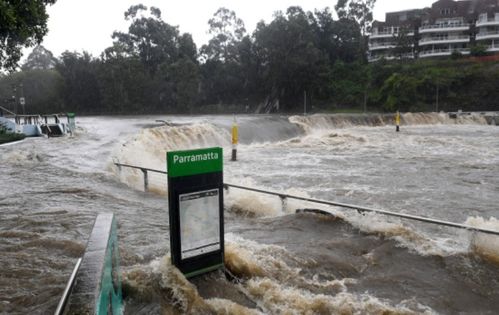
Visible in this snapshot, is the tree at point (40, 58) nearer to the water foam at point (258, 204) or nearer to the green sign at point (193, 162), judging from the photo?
the water foam at point (258, 204)

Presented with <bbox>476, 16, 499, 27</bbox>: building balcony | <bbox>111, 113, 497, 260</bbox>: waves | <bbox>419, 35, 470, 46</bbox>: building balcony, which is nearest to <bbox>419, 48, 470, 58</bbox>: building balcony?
<bbox>419, 35, 470, 46</bbox>: building balcony

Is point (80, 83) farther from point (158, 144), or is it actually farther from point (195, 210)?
point (195, 210)

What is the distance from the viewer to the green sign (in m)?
4.36

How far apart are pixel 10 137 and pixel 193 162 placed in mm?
22617

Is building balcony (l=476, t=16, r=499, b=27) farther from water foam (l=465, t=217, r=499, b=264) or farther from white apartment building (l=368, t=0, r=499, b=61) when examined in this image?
water foam (l=465, t=217, r=499, b=264)

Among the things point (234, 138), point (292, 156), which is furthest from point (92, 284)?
point (292, 156)

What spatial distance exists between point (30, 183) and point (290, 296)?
9.32m

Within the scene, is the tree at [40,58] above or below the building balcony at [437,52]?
above

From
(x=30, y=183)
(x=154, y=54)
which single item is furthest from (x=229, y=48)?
(x=30, y=183)

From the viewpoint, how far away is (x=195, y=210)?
15.0 feet

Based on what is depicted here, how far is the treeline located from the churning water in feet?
154

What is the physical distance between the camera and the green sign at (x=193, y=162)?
4.36 m

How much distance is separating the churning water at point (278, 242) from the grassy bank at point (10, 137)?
728 cm

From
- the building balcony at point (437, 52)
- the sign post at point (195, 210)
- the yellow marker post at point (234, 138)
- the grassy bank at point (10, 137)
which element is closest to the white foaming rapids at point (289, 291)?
the sign post at point (195, 210)
